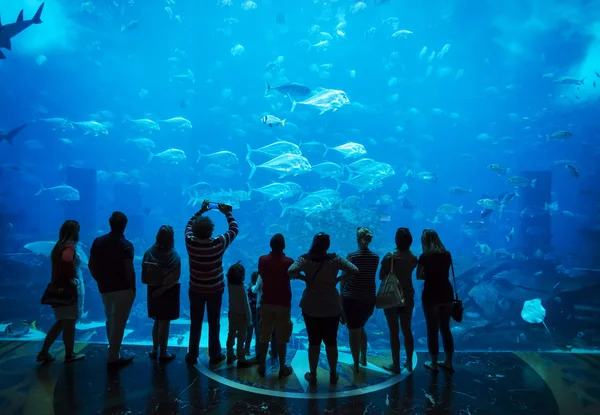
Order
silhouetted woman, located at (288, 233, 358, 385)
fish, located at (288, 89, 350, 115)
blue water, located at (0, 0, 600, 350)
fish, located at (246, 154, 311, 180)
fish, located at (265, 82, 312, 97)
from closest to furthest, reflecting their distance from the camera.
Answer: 1. silhouetted woman, located at (288, 233, 358, 385)
2. fish, located at (288, 89, 350, 115)
3. fish, located at (265, 82, 312, 97)
4. fish, located at (246, 154, 311, 180)
5. blue water, located at (0, 0, 600, 350)

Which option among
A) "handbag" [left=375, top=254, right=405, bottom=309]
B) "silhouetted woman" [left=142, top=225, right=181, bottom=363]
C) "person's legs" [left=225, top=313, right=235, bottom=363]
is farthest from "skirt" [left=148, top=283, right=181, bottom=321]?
"handbag" [left=375, top=254, right=405, bottom=309]

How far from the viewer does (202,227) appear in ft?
11.0

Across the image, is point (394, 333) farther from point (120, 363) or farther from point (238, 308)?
point (120, 363)

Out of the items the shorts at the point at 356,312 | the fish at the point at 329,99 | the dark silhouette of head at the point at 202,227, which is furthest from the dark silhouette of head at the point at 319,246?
the fish at the point at 329,99

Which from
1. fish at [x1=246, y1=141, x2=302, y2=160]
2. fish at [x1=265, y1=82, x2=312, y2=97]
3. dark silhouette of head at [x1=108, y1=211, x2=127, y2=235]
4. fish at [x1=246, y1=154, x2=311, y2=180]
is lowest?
dark silhouette of head at [x1=108, y1=211, x2=127, y2=235]

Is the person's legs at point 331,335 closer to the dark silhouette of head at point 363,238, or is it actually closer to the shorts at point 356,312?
the shorts at point 356,312

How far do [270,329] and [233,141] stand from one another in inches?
1633

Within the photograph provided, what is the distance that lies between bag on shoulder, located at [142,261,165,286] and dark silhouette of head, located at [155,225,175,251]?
0.63 feet

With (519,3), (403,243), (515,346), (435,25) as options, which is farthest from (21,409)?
(435,25)

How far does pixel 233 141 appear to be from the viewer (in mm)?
42875

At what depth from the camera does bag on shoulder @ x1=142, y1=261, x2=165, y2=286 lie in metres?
3.40

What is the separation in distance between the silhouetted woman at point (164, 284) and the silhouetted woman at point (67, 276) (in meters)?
0.69

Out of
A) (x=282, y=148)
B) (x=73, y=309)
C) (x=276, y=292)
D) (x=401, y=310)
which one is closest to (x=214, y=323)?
(x=276, y=292)

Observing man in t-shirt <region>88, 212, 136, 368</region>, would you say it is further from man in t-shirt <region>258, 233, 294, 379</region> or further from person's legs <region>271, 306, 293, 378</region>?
person's legs <region>271, 306, 293, 378</region>
